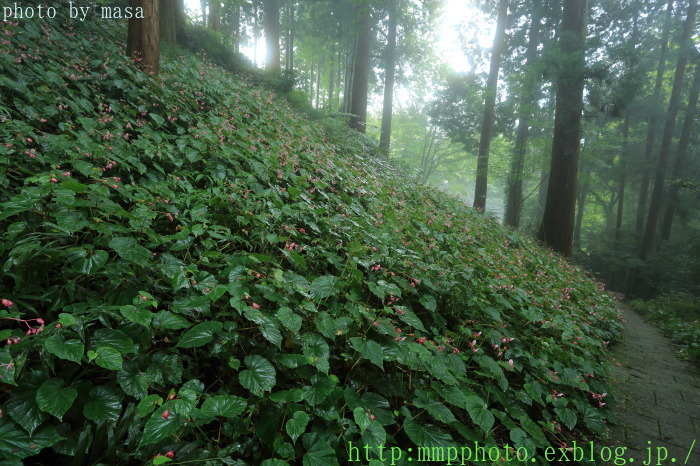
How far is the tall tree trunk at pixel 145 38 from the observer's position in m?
4.88

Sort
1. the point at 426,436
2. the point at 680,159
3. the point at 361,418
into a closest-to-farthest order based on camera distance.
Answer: the point at 361,418 < the point at 426,436 < the point at 680,159

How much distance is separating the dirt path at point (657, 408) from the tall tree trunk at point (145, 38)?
747 centimetres

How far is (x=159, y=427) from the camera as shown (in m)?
1.17

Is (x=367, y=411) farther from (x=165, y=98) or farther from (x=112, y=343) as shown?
(x=165, y=98)

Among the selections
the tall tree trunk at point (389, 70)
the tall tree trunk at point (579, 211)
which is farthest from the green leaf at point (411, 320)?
the tall tree trunk at point (579, 211)

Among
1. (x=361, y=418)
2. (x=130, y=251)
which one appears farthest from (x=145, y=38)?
(x=361, y=418)

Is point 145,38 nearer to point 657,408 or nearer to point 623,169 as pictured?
point 657,408

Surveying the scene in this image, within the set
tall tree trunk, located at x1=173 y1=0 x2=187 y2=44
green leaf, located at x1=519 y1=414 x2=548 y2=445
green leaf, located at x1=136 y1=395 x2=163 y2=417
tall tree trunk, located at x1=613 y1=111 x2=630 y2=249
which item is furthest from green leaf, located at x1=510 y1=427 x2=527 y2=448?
tall tree trunk, located at x1=613 y1=111 x2=630 y2=249

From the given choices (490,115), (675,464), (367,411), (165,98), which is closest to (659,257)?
(490,115)

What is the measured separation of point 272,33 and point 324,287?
15.5 m

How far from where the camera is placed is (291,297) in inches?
81.1

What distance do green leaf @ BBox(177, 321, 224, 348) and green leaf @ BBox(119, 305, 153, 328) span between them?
0.19 m

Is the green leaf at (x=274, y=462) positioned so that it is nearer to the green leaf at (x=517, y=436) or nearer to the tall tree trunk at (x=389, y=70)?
the green leaf at (x=517, y=436)

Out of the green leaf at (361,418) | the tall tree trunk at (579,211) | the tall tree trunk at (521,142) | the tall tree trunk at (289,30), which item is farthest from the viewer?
the tall tree trunk at (579,211)
